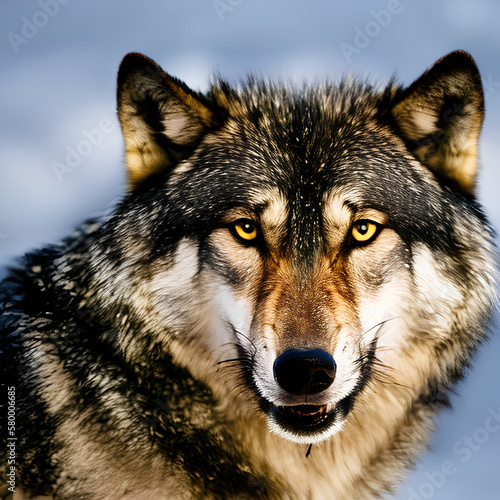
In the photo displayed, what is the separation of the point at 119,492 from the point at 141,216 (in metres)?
1.38

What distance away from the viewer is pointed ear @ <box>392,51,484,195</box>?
3.02 metres

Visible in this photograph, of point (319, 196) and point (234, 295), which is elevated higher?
point (319, 196)

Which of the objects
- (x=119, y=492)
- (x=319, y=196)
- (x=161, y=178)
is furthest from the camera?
(x=161, y=178)

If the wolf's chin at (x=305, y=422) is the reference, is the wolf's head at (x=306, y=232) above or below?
above

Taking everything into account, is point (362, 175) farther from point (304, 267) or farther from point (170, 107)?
point (170, 107)

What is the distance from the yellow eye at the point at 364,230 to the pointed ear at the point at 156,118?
100cm

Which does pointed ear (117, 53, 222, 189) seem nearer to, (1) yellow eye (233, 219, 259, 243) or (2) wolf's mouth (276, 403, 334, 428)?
(1) yellow eye (233, 219, 259, 243)

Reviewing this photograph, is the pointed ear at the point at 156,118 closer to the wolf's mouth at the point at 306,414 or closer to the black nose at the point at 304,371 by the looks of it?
the black nose at the point at 304,371

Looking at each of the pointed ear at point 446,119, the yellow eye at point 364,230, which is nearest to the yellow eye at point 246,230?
the yellow eye at point 364,230

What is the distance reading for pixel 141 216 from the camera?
10.0 feet

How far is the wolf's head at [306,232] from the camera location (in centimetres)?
276

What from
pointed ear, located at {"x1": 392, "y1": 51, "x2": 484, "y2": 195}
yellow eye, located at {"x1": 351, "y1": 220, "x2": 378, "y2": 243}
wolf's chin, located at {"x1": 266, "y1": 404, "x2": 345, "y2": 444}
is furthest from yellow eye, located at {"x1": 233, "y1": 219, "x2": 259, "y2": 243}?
pointed ear, located at {"x1": 392, "y1": 51, "x2": 484, "y2": 195}

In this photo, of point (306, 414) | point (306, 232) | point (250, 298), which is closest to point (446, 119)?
point (306, 232)

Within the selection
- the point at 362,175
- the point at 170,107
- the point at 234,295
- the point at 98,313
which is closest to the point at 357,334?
the point at 234,295
